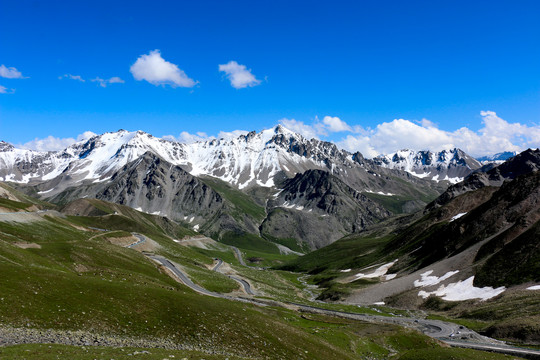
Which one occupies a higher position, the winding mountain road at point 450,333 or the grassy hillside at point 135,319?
the grassy hillside at point 135,319

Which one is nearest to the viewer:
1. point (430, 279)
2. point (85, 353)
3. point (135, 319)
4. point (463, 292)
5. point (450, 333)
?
point (85, 353)

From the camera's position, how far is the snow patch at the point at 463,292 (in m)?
Answer: 112

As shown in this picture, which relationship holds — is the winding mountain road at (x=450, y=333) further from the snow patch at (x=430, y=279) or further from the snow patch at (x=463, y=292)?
the snow patch at (x=430, y=279)

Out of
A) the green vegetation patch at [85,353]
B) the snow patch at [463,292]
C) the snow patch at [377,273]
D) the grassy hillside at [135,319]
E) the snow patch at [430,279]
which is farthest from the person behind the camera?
the snow patch at [377,273]

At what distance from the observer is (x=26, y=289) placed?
42.7m

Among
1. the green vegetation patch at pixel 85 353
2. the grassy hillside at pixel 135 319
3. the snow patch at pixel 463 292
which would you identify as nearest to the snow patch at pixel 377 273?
the snow patch at pixel 463 292

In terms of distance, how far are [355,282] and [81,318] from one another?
149975 mm

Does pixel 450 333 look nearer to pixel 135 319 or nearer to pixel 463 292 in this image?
pixel 463 292

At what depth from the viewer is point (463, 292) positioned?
121562 millimetres

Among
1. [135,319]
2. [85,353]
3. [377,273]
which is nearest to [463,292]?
[377,273]

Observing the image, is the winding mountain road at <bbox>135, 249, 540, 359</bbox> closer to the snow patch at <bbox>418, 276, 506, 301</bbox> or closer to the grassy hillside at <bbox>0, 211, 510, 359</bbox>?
the snow patch at <bbox>418, 276, 506, 301</bbox>

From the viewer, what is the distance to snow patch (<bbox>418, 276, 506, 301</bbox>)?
11193 centimetres

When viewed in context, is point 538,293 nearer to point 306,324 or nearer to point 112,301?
point 306,324

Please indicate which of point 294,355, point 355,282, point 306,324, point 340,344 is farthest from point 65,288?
point 355,282
